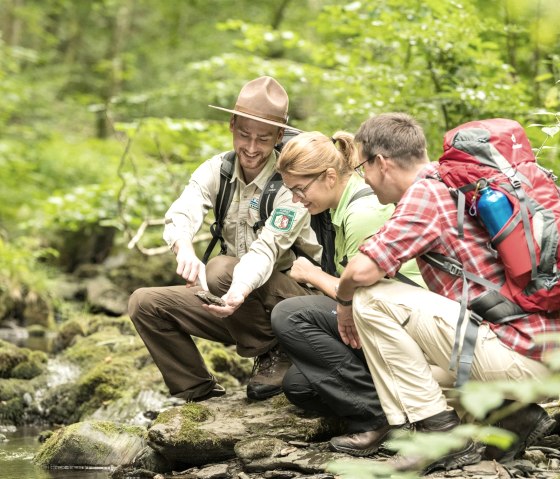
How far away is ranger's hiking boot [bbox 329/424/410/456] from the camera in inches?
Result: 149

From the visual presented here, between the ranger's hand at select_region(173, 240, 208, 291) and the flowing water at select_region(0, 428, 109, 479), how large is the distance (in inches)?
48.1

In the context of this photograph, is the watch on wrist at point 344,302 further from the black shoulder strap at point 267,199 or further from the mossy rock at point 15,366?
the mossy rock at point 15,366

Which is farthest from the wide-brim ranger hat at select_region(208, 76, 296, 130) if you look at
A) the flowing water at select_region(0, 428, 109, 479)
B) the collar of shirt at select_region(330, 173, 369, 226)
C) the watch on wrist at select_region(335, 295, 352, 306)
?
the flowing water at select_region(0, 428, 109, 479)

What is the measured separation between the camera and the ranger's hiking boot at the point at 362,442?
3.78 meters

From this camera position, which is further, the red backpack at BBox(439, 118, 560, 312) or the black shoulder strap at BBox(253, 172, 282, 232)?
the black shoulder strap at BBox(253, 172, 282, 232)

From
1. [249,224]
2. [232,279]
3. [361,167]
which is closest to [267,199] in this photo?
[249,224]

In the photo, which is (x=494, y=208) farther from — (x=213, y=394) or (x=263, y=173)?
(x=213, y=394)

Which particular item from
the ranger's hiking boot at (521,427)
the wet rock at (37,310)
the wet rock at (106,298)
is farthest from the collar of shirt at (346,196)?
the wet rock at (37,310)

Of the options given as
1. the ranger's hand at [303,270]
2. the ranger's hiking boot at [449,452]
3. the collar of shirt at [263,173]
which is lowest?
the ranger's hiking boot at [449,452]

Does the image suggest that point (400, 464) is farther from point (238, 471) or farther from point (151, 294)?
point (151, 294)

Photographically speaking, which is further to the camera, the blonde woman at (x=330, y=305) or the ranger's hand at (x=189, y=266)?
the ranger's hand at (x=189, y=266)

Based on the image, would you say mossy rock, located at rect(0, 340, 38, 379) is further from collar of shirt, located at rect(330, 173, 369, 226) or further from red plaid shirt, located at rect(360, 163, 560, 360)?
red plaid shirt, located at rect(360, 163, 560, 360)

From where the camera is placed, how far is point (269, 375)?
4.69 meters

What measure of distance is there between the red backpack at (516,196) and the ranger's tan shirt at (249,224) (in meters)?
1.22
